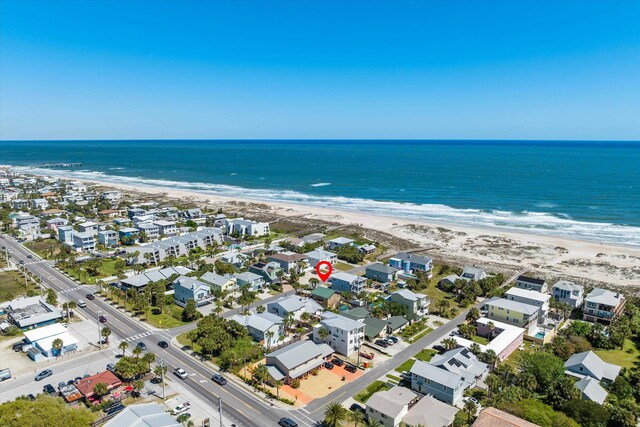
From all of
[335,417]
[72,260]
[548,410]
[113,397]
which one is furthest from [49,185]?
[548,410]

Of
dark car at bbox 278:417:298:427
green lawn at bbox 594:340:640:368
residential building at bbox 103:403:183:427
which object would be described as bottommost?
green lawn at bbox 594:340:640:368

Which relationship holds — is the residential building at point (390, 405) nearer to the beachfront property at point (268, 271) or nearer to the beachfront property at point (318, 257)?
the beachfront property at point (268, 271)

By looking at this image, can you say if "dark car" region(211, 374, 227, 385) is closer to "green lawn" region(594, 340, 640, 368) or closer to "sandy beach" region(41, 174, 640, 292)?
"green lawn" region(594, 340, 640, 368)

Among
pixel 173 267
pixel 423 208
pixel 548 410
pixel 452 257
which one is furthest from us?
pixel 423 208

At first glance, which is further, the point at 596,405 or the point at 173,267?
the point at 173,267

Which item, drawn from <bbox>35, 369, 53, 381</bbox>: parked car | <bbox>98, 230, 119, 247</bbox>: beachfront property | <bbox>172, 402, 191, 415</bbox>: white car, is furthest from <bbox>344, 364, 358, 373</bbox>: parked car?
<bbox>98, 230, 119, 247</bbox>: beachfront property

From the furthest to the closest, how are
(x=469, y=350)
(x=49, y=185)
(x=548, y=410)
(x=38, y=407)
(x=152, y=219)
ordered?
1. (x=49, y=185)
2. (x=152, y=219)
3. (x=469, y=350)
4. (x=548, y=410)
5. (x=38, y=407)

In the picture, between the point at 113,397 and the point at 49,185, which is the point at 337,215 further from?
the point at 49,185
